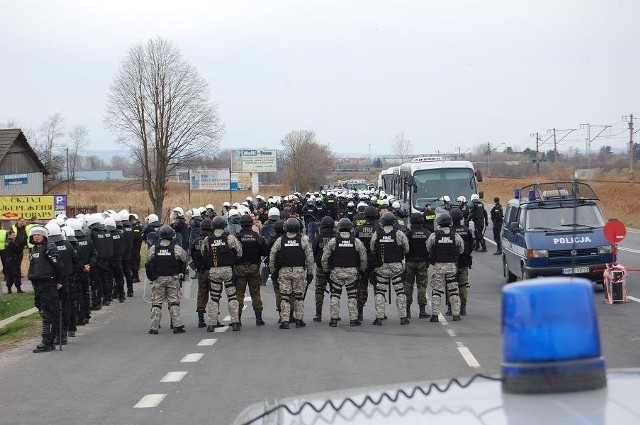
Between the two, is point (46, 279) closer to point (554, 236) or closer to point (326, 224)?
point (326, 224)

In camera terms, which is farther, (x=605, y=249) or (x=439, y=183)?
(x=439, y=183)

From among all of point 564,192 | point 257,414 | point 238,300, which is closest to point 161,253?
point 238,300

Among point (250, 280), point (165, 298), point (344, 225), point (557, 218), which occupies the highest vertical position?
point (344, 225)

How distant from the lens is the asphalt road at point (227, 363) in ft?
33.4

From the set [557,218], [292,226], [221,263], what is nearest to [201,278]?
[221,263]

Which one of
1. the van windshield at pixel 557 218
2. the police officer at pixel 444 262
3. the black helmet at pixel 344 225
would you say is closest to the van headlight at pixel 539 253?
the van windshield at pixel 557 218

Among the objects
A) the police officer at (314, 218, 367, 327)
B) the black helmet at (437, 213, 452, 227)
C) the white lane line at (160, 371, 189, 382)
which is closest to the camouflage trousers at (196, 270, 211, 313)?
the police officer at (314, 218, 367, 327)

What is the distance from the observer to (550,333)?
7.21 feet

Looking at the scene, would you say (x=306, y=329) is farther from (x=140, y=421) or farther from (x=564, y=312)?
(x=564, y=312)

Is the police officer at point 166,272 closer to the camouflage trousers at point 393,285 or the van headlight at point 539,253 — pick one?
the camouflage trousers at point 393,285

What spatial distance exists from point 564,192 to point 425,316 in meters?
5.26

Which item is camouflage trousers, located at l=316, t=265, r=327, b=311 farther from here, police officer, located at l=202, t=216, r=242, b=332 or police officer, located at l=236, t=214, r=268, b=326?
police officer, located at l=202, t=216, r=242, b=332

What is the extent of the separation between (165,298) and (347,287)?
10.0ft

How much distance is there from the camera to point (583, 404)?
227 cm
